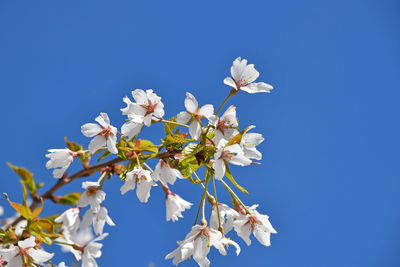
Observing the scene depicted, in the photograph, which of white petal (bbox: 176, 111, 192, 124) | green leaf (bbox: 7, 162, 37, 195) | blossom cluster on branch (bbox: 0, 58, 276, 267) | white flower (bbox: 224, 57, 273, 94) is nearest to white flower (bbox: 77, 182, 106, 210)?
blossom cluster on branch (bbox: 0, 58, 276, 267)

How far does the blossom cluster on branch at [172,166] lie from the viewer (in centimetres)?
171

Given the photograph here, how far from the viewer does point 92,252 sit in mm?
2312

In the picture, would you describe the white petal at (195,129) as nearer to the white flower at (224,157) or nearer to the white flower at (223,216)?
the white flower at (224,157)

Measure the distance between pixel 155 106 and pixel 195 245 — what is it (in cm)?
68

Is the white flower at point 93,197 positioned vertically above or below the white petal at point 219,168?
below

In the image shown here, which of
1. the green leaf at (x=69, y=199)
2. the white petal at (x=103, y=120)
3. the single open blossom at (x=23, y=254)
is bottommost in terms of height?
the single open blossom at (x=23, y=254)

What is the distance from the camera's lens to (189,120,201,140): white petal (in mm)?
1680

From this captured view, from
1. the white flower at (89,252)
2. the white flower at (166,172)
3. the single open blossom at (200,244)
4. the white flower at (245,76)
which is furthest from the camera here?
the white flower at (89,252)

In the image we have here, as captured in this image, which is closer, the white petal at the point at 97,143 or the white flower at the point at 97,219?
the white petal at the point at 97,143

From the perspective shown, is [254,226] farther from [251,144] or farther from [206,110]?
[206,110]

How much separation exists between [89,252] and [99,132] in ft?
2.83

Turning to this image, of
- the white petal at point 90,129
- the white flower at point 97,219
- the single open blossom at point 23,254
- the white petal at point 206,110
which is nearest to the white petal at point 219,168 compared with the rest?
the white petal at point 206,110

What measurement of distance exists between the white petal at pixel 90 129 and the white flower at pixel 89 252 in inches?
28.5

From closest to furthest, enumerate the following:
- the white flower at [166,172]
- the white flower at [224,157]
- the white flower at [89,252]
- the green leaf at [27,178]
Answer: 1. the white flower at [224,157]
2. the white flower at [166,172]
3. the green leaf at [27,178]
4. the white flower at [89,252]
